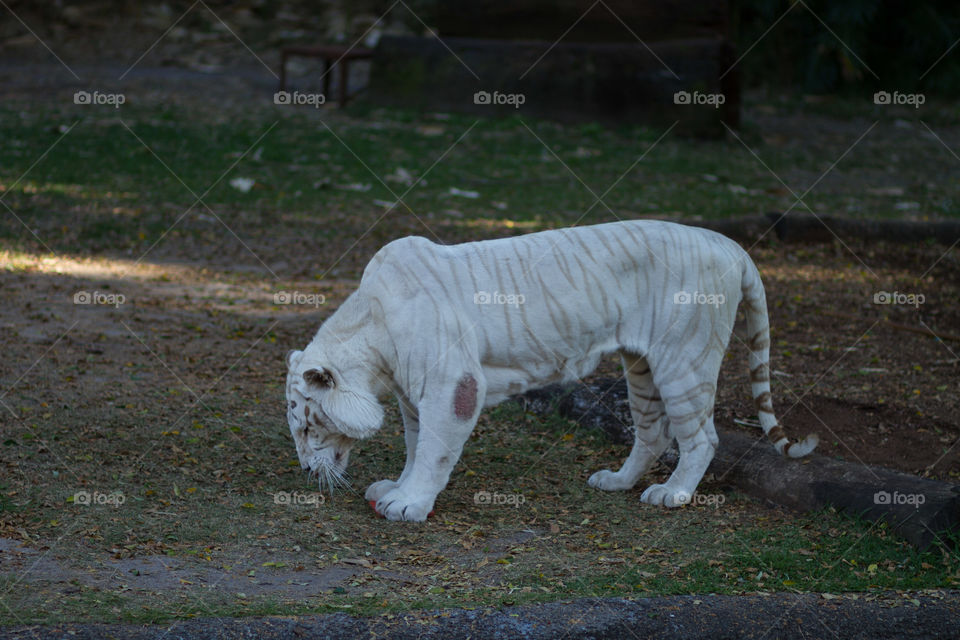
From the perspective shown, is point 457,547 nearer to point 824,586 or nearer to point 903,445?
point 824,586

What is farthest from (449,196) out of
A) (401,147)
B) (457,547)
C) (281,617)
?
(281,617)

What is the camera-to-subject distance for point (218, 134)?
13234mm

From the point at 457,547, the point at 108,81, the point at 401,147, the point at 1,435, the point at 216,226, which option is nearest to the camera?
the point at 457,547

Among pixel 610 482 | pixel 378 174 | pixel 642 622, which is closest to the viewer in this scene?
pixel 642 622

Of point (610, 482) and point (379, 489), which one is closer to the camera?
point (379, 489)

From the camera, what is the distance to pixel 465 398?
14.5 ft

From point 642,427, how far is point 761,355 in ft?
2.08

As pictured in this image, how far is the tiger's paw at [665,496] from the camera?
15.5ft

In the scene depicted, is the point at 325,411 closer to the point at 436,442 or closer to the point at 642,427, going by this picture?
the point at 436,442

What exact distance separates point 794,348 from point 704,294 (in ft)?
8.55

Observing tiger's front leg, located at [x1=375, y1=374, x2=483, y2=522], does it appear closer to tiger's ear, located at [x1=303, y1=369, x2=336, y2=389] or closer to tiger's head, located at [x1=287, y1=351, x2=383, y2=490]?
tiger's head, located at [x1=287, y1=351, x2=383, y2=490]

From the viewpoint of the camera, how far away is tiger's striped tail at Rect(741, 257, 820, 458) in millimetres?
4797

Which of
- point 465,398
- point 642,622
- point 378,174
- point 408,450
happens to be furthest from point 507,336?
point 378,174

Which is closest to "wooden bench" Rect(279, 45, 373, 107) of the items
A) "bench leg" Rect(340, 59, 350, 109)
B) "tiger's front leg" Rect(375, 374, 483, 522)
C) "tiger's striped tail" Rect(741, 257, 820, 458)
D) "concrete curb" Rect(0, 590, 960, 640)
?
"bench leg" Rect(340, 59, 350, 109)
